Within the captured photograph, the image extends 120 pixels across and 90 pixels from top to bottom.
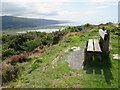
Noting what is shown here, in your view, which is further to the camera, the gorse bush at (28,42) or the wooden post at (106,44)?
the gorse bush at (28,42)

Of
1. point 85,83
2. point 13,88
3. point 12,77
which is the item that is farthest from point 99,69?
point 12,77

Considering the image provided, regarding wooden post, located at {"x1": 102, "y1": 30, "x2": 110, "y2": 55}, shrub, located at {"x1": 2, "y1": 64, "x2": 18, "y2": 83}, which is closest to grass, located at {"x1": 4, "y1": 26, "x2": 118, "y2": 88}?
wooden post, located at {"x1": 102, "y1": 30, "x2": 110, "y2": 55}

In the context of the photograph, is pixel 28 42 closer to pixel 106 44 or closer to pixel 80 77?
pixel 106 44

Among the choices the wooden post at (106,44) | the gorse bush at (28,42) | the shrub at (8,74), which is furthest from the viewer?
the gorse bush at (28,42)

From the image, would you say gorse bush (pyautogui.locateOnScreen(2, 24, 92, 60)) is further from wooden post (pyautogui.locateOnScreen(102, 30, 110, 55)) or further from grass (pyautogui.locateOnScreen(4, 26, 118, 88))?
grass (pyautogui.locateOnScreen(4, 26, 118, 88))

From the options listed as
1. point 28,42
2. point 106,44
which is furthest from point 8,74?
point 28,42

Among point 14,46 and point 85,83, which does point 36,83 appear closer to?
point 85,83

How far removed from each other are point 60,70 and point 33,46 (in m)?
20.4

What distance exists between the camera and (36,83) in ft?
21.5

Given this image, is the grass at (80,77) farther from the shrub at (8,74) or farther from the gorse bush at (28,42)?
the gorse bush at (28,42)

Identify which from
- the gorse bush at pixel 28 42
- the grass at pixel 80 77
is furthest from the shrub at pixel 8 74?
the gorse bush at pixel 28 42

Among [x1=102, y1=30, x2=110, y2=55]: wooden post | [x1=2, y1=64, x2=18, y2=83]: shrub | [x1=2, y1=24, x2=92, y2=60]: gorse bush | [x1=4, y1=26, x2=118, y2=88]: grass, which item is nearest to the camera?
[x1=4, y1=26, x2=118, y2=88]: grass

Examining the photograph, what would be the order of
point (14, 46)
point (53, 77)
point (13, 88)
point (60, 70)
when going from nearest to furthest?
point (13, 88), point (53, 77), point (60, 70), point (14, 46)

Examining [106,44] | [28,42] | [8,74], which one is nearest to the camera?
[106,44]
